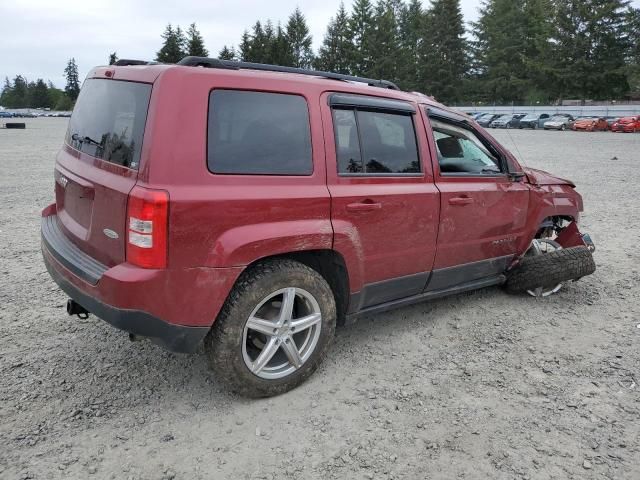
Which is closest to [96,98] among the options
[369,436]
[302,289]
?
[302,289]

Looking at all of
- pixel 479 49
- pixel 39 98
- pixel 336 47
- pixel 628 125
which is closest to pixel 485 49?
pixel 479 49

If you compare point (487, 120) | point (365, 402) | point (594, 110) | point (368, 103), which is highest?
point (594, 110)

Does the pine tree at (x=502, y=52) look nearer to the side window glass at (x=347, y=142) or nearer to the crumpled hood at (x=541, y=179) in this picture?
the crumpled hood at (x=541, y=179)

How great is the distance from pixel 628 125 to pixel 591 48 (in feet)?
102

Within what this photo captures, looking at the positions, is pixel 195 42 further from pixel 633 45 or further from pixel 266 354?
pixel 266 354

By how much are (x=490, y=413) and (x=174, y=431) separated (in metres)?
1.82

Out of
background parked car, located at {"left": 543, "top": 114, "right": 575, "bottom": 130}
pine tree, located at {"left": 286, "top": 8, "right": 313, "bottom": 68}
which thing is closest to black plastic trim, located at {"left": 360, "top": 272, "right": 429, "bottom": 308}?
background parked car, located at {"left": 543, "top": 114, "right": 575, "bottom": 130}

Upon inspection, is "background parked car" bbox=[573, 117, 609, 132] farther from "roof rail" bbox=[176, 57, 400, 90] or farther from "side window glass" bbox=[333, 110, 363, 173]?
"side window glass" bbox=[333, 110, 363, 173]

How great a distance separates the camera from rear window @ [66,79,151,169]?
2846mm

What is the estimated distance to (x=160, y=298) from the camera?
274 centimetres

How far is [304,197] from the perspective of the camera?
313cm

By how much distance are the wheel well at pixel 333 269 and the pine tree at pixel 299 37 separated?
92809 millimetres

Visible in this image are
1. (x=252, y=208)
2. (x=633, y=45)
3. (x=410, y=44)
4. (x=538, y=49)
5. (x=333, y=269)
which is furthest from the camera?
(x=410, y=44)

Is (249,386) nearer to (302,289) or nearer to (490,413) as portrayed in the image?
(302,289)
